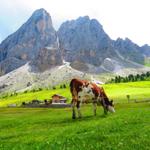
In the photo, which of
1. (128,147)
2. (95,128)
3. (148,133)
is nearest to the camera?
(128,147)

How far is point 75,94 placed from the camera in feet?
152

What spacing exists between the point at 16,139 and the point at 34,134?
225 cm

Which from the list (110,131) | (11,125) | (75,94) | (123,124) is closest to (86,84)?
(75,94)

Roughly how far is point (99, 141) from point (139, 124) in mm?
7584

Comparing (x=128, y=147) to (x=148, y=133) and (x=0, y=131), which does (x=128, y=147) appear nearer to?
(x=148, y=133)

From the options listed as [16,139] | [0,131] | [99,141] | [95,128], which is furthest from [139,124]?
[0,131]

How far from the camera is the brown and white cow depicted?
152 feet

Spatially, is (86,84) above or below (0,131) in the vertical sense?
above

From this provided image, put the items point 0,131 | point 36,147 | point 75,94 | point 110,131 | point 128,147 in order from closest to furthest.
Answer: point 128,147
point 36,147
point 110,131
point 0,131
point 75,94

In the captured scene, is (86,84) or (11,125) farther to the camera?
(86,84)

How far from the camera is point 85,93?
154 ft

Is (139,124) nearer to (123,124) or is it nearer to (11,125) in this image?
(123,124)

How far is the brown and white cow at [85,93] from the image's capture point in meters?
46.2

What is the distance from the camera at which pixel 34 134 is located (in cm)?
3275
